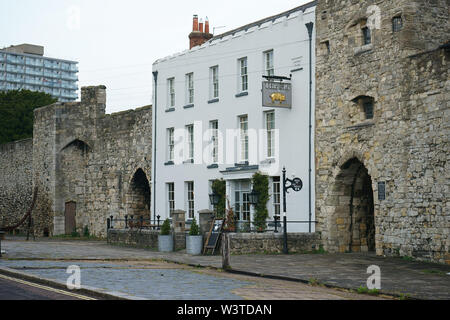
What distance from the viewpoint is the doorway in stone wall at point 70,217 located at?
40719 mm

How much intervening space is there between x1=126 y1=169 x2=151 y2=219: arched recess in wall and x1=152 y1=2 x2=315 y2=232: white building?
2.29 metres

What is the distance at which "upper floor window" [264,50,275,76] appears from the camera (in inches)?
1118

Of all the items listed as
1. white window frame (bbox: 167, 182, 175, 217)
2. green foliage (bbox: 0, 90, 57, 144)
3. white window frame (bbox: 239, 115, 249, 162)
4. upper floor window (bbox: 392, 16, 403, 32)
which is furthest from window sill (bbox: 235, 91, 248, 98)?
green foliage (bbox: 0, 90, 57, 144)

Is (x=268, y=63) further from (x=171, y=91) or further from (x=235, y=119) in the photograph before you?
(x=171, y=91)

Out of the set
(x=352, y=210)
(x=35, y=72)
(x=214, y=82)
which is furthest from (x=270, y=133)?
(x=35, y=72)

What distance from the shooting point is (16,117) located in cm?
5966

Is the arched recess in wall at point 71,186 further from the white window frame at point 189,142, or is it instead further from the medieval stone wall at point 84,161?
the white window frame at point 189,142

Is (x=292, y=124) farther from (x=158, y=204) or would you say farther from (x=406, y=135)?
(x=158, y=204)

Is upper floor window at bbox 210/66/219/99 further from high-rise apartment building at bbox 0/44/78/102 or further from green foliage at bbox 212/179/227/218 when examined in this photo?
high-rise apartment building at bbox 0/44/78/102

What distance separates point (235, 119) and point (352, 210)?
6930 mm

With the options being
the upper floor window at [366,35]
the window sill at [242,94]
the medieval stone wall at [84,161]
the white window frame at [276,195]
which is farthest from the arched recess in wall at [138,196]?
the upper floor window at [366,35]

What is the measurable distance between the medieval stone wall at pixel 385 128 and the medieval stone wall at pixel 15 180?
80.0ft
